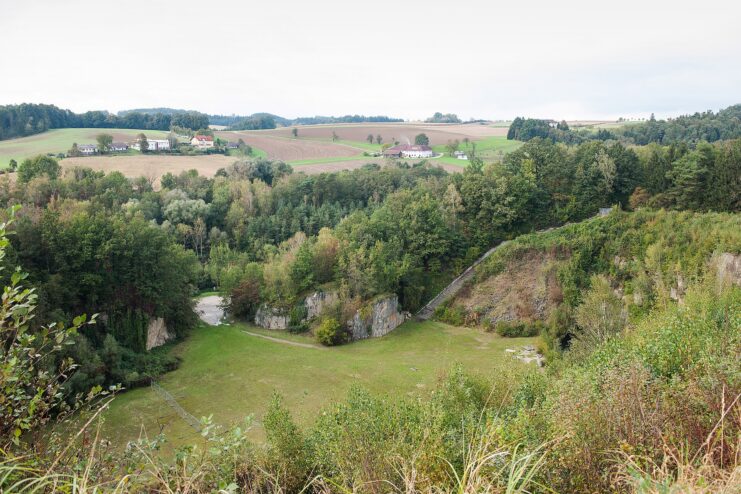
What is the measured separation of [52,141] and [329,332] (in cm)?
6851

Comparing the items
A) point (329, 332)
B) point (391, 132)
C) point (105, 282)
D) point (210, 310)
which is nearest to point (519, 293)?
point (329, 332)

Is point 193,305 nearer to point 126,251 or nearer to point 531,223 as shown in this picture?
point 126,251

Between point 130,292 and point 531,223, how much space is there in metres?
33.1

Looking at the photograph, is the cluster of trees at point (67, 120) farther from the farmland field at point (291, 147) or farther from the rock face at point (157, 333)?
the rock face at point (157, 333)

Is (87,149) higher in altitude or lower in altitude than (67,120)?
lower

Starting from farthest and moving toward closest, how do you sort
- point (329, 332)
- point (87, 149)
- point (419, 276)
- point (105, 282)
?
point (87, 149)
point (419, 276)
point (329, 332)
point (105, 282)

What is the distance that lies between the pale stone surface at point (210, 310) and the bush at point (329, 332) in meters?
9.17

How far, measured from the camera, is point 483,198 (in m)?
43.2

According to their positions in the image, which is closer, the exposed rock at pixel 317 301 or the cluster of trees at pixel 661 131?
the exposed rock at pixel 317 301

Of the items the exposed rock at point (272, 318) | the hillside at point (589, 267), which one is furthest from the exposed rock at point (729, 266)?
the exposed rock at point (272, 318)

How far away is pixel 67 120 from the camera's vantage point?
9062cm

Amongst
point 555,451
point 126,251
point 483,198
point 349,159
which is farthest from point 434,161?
point 555,451

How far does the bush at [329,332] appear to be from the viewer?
33.9 m

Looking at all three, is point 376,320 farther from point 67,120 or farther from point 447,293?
point 67,120
